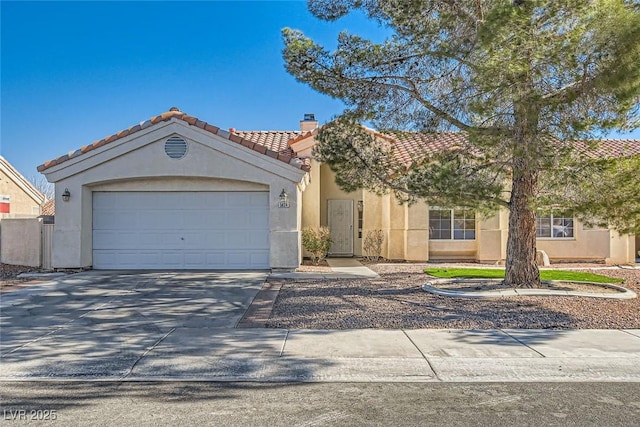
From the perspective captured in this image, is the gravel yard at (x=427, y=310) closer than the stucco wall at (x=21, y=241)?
Yes

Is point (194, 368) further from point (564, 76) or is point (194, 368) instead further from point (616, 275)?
point (616, 275)

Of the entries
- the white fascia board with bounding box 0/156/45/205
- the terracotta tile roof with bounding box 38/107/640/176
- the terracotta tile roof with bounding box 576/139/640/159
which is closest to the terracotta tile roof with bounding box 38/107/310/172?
the terracotta tile roof with bounding box 38/107/640/176

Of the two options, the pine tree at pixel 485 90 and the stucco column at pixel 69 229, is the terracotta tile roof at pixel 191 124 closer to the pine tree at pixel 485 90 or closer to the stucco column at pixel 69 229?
the stucco column at pixel 69 229

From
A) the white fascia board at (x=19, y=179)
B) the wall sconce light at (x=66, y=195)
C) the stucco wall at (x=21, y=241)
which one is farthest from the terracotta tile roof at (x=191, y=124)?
the white fascia board at (x=19, y=179)

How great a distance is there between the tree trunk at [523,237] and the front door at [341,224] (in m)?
8.98

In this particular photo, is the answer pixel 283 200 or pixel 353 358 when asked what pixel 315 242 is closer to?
pixel 283 200

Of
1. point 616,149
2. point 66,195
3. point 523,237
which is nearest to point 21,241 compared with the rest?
point 66,195

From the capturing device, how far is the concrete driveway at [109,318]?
598 centimetres

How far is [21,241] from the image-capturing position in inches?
589

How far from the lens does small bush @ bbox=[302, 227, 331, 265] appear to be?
1549 centimetres

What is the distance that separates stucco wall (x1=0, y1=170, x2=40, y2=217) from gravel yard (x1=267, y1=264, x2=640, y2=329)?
1814 centimetres

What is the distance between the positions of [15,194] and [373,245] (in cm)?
1802

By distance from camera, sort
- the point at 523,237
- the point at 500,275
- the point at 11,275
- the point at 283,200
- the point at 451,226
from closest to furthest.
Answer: the point at 523,237 < the point at 500,275 < the point at 11,275 < the point at 283,200 < the point at 451,226

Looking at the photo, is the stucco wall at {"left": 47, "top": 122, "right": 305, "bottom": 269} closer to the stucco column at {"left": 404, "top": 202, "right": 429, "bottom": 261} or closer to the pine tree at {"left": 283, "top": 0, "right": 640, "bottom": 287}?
the pine tree at {"left": 283, "top": 0, "right": 640, "bottom": 287}
